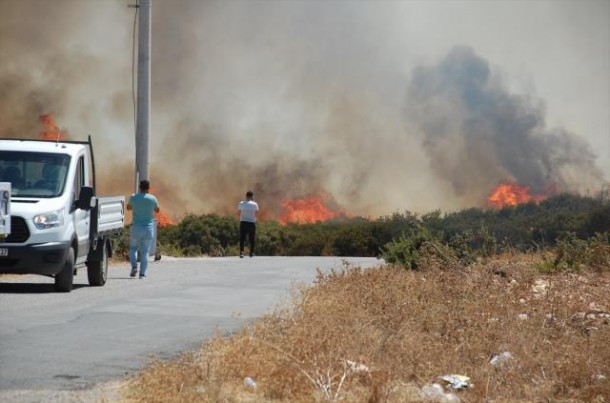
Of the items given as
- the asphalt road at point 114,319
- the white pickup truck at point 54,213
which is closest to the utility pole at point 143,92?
the asphalt road at point 114,319

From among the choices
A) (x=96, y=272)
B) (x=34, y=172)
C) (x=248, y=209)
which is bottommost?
(x=96, y=272)

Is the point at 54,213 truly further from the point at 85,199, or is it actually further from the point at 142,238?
the point at 142,238

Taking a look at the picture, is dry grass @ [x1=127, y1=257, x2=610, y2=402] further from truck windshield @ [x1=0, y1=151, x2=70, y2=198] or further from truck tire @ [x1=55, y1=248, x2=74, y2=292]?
truck windshield @ [x1=0, y1=151, x2=70, y2=198]

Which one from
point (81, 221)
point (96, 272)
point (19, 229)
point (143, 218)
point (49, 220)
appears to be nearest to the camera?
point (19, 229)

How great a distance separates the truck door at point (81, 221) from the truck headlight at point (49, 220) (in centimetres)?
59

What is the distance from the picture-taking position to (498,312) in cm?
1314

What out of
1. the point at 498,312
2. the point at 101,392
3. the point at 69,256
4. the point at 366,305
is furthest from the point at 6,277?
the point at 101,392

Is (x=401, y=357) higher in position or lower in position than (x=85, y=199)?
lower

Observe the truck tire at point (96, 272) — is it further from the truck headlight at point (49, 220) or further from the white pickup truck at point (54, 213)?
the truck headlight at point (49, 220)

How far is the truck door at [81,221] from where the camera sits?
19719mm

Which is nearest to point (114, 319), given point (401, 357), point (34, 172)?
point (34, 172)

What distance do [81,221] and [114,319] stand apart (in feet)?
17.3

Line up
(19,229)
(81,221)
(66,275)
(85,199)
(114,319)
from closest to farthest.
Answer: (114,319) → (19,229) → (66,275) → (85,199) → (81,221)

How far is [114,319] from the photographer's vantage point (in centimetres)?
1503
